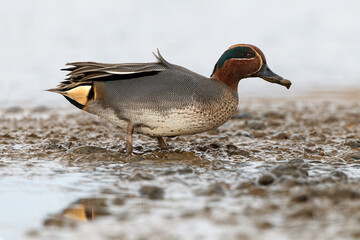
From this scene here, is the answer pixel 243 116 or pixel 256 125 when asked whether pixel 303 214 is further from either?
pixel 243 116

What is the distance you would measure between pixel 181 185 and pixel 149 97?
1555 mm

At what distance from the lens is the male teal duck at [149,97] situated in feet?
18.8

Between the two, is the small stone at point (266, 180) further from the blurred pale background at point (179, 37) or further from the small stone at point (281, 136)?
the blurred pale background at point (179, 37)

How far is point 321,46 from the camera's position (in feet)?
57.1

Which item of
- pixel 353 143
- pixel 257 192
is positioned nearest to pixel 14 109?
pixel 353 143

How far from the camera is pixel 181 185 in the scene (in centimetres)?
442

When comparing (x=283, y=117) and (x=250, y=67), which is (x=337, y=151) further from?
(x=283, y=117)

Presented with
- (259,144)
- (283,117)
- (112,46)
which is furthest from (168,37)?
(259,144)

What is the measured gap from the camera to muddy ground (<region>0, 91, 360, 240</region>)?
3389 millimetres

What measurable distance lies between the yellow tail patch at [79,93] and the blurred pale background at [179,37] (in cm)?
524

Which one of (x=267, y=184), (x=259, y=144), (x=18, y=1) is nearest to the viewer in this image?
(x=267, y=184)

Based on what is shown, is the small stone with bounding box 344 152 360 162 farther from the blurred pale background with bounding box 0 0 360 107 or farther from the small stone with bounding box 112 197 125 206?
the blurred pale background with bounding box 0 0 360 107

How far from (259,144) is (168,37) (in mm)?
9873

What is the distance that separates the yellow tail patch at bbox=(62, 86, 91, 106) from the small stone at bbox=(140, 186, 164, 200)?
6.38ft
